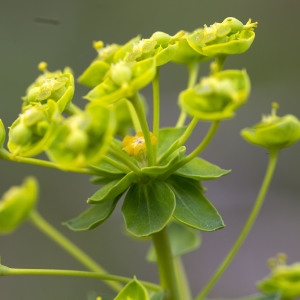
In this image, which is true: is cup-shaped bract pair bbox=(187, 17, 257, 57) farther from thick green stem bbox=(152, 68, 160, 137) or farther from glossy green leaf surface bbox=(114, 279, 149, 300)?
glossy green leaf surface bbox=(114, 279, 149, 300)

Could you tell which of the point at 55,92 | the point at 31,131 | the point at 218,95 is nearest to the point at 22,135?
the point at 31,131

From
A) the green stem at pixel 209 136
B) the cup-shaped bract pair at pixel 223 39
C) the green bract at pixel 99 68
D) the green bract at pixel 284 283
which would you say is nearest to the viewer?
the green stem at pixel 209 136

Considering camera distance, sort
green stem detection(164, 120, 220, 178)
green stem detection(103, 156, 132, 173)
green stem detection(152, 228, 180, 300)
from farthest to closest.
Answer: green stem detection(152, 228, 180, 300) < green stem detection(103, 156, 132, 173) < green stem detection(164, 120, 220, 178)

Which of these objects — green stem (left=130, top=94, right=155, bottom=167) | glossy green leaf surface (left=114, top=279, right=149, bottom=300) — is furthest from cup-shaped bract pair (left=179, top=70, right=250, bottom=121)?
glossy green leaf surface (left=114, top=279, right=149, bottom=300)

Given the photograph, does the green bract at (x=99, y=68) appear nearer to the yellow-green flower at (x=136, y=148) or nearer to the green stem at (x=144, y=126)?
the yellow-green flower at (x=136, y=148)

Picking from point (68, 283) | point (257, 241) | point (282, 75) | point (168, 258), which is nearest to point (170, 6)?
point (282, 75)

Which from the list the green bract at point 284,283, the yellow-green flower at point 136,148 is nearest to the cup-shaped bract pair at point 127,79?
the yellow-green flower at point 136,148

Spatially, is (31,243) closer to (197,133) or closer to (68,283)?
(68,283)
